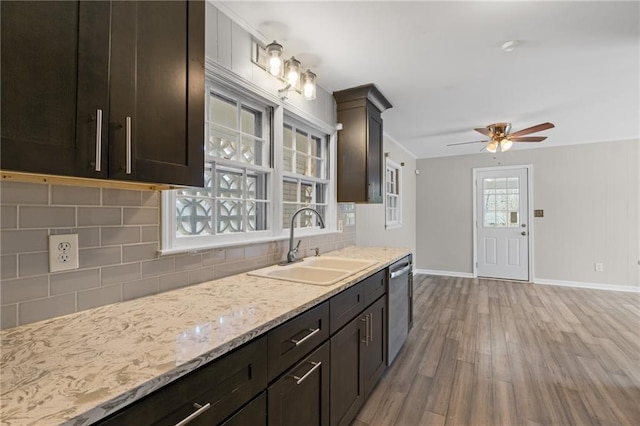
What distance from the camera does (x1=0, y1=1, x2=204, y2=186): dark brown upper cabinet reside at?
0.74 m

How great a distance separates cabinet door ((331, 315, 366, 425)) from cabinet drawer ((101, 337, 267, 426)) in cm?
59

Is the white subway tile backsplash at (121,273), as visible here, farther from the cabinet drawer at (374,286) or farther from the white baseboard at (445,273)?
the white baseboard at (445,273)

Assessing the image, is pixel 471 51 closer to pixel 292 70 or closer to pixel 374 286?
pixel 292 70

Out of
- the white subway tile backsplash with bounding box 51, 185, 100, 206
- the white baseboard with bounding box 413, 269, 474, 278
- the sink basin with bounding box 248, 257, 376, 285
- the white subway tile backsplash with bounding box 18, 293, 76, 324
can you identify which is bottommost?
the white baseboard with bounding box 413, 269, 474, 278

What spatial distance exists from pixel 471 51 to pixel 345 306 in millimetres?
2017

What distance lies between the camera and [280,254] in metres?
2.18

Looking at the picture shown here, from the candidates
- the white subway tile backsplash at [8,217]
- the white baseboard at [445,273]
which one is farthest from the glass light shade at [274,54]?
the white baseboard at [445,273]

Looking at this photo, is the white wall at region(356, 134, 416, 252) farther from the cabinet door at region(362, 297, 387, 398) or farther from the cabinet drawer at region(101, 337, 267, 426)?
the cabinet drawer at region(101, 337, 267, 426)

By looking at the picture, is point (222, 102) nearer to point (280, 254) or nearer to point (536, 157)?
point (280, 254)

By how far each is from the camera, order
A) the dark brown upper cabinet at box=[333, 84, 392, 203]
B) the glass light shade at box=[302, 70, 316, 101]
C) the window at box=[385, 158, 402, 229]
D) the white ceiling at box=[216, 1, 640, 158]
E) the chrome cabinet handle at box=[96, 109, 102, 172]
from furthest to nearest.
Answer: the window at box=[385, 158, 402, 229] < the dark brown upper cabinet at box=[333, 84, 392, 203] < the glass light shade at box=[302, 70, 316, 101] < the white ceiling at box=[216, 1, 640, 158] < the chrome cabinet handle at box=[96, 109, 102, 172]

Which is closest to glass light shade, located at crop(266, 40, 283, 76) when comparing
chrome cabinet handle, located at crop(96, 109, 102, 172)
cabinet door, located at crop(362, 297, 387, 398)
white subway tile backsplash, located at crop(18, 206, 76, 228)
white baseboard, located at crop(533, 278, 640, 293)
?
chrome cabinet handle, located at crop(96, 109, 102, 172)

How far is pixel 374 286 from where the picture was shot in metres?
2.05

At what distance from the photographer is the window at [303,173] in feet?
8.14

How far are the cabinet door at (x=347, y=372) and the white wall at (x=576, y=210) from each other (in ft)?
15.9
